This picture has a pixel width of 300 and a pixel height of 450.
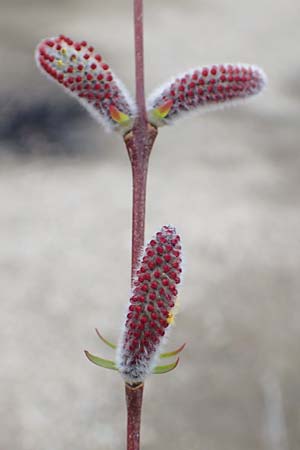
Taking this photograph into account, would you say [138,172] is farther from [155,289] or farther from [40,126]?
[40,126]

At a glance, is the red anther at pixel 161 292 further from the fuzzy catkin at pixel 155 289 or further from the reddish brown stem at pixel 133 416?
the reddish brown stem at pixel 133 416

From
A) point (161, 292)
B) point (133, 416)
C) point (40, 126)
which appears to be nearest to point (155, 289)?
point (161, 292)

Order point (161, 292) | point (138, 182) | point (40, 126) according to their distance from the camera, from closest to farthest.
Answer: point (161, 292)
point (138, 182)
point (40, 126)

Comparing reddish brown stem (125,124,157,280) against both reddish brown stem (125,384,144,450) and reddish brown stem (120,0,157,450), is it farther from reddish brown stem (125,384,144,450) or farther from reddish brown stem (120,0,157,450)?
reddish brown stem (125,384,144,450)

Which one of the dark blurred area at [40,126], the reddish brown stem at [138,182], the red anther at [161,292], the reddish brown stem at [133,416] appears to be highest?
the dark blurred area at [40,126]

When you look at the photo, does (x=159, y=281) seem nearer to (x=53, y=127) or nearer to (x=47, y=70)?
(x=47, y=70)

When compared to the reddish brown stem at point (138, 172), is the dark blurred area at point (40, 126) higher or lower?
higher

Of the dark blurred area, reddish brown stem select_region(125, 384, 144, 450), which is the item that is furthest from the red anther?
the dark blurred area

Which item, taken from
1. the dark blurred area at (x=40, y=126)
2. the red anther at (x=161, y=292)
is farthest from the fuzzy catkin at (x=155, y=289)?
the dark blurred area at (x=40, y=126)

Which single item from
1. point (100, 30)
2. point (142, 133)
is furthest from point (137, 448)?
point (100, 30)
